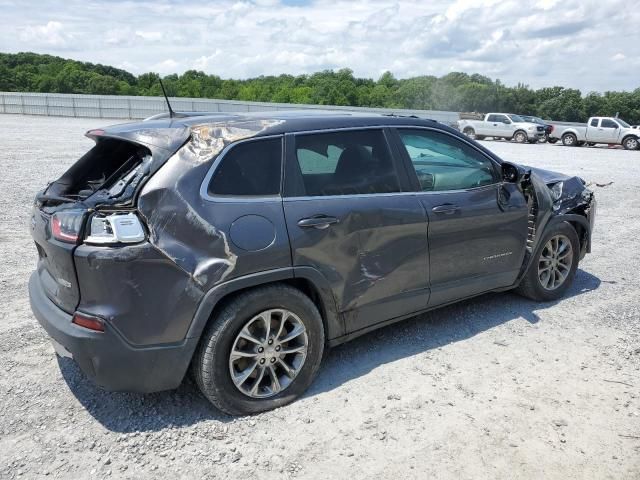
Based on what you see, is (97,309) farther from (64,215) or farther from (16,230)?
(16,230)

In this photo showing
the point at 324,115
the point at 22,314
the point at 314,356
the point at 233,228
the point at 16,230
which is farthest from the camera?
the point at 16,230

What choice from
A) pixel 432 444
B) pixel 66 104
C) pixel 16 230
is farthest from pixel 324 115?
pixel 66 104

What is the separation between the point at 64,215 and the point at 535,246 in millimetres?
3716

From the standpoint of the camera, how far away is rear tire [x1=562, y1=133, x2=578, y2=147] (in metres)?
29.4

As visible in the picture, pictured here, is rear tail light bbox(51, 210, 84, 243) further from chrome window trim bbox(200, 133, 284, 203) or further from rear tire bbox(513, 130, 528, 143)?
rear tire bbox(513, 130, 528, 143)

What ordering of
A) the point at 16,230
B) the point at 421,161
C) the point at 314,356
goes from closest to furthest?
the point at 314,356, the point at 421,161, the point at 16,230

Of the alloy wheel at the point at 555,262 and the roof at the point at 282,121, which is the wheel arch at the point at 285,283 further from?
the alloy wheel at the point at 555,262

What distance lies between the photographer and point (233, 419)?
321 centimetres

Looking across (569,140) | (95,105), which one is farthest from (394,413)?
(95,105)

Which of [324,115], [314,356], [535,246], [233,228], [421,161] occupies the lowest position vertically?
[314,356]

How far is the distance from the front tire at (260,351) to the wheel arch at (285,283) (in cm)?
5

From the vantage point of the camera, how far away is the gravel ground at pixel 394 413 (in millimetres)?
2830

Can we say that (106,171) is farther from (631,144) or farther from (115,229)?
(631,144)

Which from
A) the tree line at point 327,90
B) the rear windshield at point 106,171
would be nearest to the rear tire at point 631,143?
the rear windshield at point 106,171
